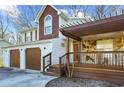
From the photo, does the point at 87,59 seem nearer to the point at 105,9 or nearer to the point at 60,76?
the point at 60,76

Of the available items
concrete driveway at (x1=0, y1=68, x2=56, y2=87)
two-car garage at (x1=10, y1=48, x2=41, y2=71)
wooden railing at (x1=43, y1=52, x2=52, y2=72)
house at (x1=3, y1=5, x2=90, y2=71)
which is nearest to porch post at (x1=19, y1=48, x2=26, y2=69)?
house at (x1=3, y1=5, x2=90, y2=71)

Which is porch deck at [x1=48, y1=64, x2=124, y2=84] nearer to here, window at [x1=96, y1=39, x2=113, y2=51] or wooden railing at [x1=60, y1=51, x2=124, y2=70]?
wooden railing at [x1=60, y1=51, x2=124, y2=70]

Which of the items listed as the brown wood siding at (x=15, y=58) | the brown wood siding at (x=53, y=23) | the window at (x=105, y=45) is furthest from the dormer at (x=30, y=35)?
the window at (x=105, y=45)

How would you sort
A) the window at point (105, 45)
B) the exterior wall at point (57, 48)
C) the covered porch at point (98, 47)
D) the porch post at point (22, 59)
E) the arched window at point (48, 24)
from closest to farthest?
1. the covered porch at point (98, 47)
2. the window at point (105, 45)
3. the exterior wall at point (57, 48)
4. the arched window at point (48, 24)
5. the porch post at point (22, 59)

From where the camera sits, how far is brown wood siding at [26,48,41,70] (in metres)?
11.2

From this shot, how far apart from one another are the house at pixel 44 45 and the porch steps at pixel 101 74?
101 inches

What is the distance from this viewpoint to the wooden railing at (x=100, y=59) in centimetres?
793

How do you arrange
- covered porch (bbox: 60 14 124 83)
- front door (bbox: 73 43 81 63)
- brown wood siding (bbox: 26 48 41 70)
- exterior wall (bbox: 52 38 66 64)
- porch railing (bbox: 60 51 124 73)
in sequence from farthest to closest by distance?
brown wood siding (bbox: 26 48 41 70) < front door (bbox: 73 43 81 63) < exterior wall (bbox: 52 38 66 64) < porch railing (bbox: 60 51 124 73) < covered porch (bbox: 60 14 124 83)

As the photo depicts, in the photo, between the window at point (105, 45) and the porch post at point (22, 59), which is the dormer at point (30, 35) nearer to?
the porch post at point (22, 59)

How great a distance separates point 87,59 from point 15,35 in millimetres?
11301

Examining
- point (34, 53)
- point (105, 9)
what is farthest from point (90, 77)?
point (105, 9)

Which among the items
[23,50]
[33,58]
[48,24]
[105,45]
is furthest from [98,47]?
[23,50]
